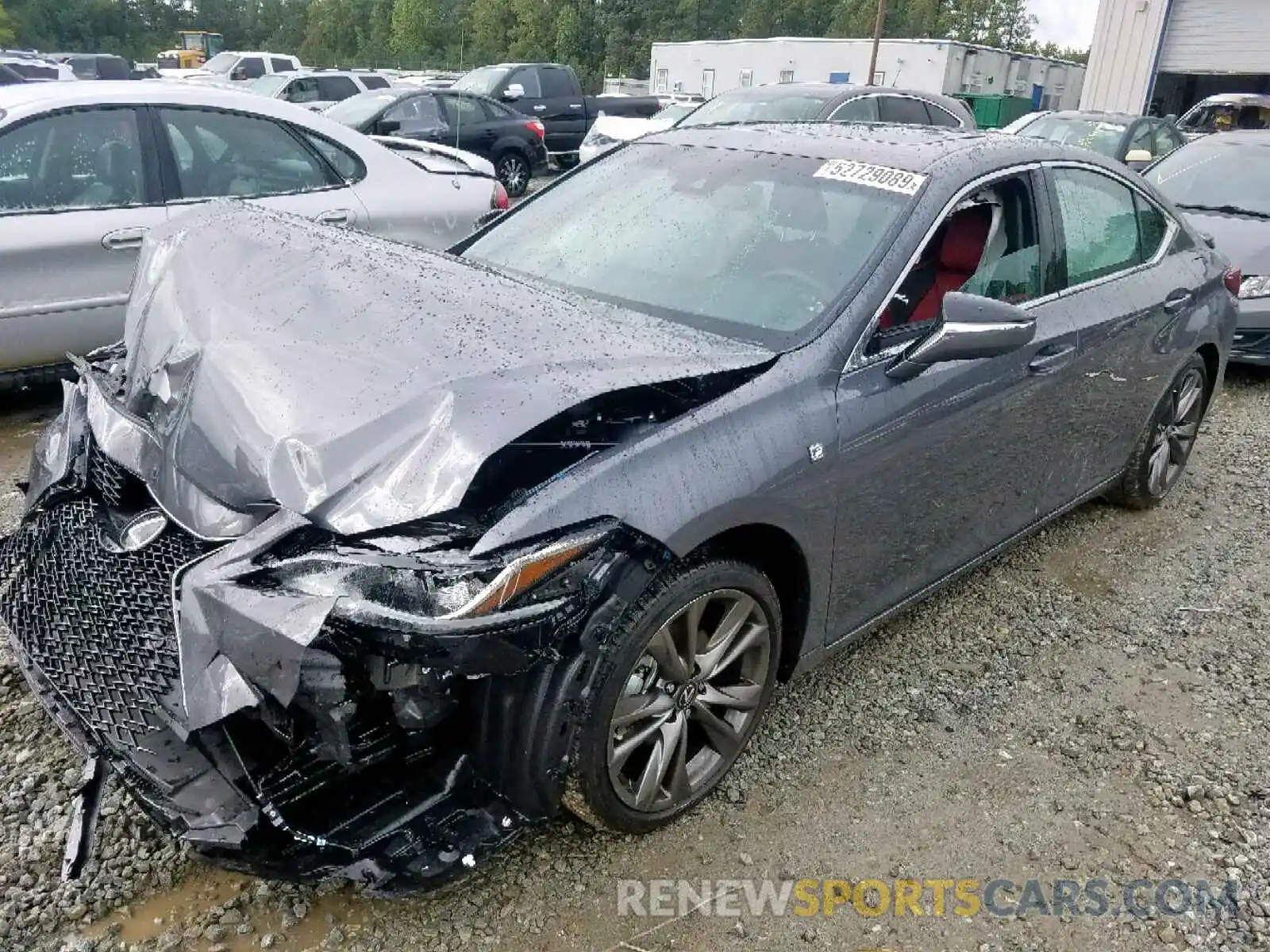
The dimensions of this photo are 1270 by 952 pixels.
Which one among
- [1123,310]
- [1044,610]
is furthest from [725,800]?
[1123,310]

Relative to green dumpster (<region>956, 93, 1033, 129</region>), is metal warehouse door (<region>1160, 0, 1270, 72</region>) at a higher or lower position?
higher

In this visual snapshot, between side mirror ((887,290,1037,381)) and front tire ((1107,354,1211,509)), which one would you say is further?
front tire ((1107,354,1211,509))

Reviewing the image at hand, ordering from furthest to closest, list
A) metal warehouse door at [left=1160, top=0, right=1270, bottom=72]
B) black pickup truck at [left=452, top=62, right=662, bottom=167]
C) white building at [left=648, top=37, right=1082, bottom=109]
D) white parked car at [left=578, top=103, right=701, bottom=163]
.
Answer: white building at [left=648, top=37, right=1082, bottom=109]
metal warehouse door at [left=1160, top=0, right=1270, bottom=72]
black pickup truck at [left=452, top=62, right=662, bottom=167]
white parked car at [left=578, top=103, right=701, bottom=163]

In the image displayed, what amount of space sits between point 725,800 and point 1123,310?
2403mm

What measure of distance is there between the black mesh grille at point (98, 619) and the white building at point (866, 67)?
107 ft

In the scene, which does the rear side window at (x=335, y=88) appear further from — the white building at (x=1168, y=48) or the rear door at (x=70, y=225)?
the white building at (x=1168, y=48)

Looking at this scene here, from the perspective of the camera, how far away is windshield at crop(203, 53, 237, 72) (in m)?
24.4

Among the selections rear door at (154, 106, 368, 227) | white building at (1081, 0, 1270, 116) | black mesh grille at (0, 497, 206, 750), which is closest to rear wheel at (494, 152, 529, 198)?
rear door at (154, 106, 368, 227)

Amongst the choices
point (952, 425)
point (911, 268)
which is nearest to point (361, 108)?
point (911, 268)

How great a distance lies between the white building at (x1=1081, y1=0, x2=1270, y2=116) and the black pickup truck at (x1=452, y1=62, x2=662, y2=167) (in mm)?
13957

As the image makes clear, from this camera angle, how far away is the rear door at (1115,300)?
3580 millimetres

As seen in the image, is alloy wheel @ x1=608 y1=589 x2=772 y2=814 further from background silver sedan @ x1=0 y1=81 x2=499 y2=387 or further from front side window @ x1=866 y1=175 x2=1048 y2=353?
background silver sedan @ x1=0 y1=81 x2=499 y2=387

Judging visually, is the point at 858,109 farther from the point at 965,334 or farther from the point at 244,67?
the point at 244,67

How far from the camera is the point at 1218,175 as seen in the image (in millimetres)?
7785
